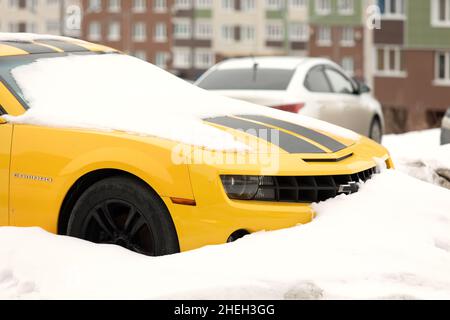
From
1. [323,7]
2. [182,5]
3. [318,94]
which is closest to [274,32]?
[182,5]

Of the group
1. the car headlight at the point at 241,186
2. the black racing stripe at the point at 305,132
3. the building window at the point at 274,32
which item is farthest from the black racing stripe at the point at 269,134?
the building window at the point at 274,32

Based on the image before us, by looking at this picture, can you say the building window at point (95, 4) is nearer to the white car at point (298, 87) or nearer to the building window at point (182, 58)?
the building window at point (182, 58)

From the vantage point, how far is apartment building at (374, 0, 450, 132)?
169 ft

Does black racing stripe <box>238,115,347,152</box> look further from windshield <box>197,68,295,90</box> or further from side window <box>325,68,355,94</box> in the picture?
side window <box>325,68,355,94</box>

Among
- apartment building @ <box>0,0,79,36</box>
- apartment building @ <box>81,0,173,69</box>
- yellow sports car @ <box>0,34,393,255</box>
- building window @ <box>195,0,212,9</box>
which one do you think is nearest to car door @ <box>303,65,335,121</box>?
yellow sports car @ <box>0,34,393,255</box>

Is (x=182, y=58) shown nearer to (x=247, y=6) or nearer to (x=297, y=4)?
(x=247, y=6)

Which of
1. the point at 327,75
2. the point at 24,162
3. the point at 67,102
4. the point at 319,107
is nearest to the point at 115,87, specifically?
the point at 67,102

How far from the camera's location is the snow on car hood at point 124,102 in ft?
19.9

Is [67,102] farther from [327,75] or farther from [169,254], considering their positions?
[327,75]

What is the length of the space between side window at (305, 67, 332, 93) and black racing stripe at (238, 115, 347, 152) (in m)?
5.95

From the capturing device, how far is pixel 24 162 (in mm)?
6156

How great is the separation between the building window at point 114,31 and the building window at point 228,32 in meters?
11.9

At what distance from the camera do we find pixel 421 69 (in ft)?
173

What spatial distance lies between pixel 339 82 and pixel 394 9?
145 ft
